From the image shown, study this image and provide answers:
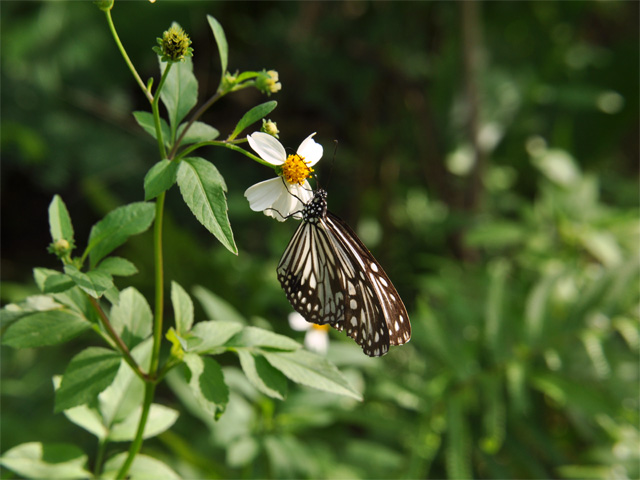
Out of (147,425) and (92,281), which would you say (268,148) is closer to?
(92,281)

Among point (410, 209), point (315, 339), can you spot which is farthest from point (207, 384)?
point (410, 209)

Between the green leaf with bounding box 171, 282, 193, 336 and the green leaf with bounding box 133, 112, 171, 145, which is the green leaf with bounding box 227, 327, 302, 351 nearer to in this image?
the green leaf with bounding box 171, 282, 193, 336

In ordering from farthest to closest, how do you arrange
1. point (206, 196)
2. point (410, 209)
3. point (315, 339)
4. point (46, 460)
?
point (410, 209)
point (315, 339)
point (46, 460)
point (206, 196)

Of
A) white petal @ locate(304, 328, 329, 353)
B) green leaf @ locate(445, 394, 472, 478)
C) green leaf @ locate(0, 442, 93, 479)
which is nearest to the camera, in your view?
green leaf @ locate(0, 442, 93, 479)

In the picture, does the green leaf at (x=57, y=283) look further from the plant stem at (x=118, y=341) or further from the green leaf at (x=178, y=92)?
the green leaf at (x=178, y=92)

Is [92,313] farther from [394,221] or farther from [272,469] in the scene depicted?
[394,221]

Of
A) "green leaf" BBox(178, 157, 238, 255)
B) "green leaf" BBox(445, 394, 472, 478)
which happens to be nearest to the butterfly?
"green leaf" BBox(178, 157, 238, 255)
